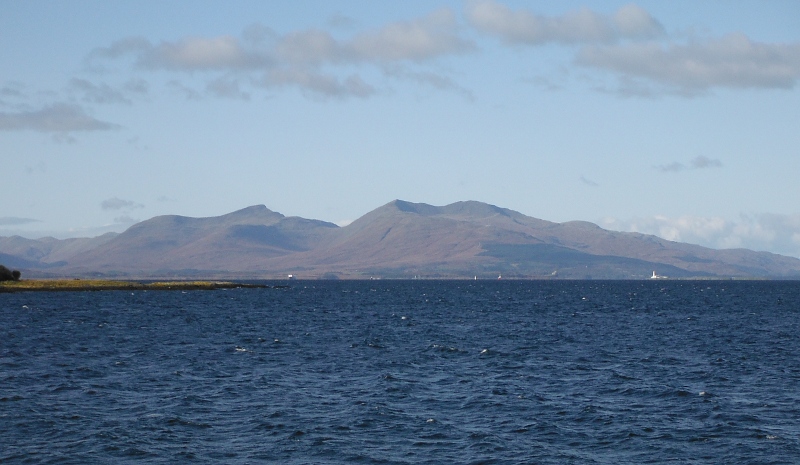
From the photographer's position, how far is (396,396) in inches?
1897

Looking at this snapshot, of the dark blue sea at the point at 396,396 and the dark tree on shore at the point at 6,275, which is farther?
the dark tree on shore at the point at 6,275

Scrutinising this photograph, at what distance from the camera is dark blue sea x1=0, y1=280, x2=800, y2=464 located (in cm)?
3594

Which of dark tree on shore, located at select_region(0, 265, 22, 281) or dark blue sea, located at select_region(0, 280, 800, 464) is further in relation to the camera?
dark tree on shore, located at select_region(0, 265, 22, 281)

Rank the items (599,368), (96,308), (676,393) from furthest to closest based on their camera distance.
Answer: (96,308) < (599,368) < (676,393)

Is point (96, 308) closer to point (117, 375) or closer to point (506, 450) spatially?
point (117, 375)

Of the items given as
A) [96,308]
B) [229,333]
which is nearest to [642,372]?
[229,333]

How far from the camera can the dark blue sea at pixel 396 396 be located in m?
35.9

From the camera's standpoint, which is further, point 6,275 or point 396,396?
point 6,275

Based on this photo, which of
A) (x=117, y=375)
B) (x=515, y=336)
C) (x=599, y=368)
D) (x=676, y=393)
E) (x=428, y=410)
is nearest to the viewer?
(x=428, y=410)

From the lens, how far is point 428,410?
4419cm

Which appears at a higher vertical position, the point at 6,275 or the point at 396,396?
the point at 6,275

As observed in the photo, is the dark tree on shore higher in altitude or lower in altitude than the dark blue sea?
higher

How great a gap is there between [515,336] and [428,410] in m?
43.5

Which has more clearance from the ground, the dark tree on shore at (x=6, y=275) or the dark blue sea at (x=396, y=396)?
the dark tree on shore at (x=6, y=275)
